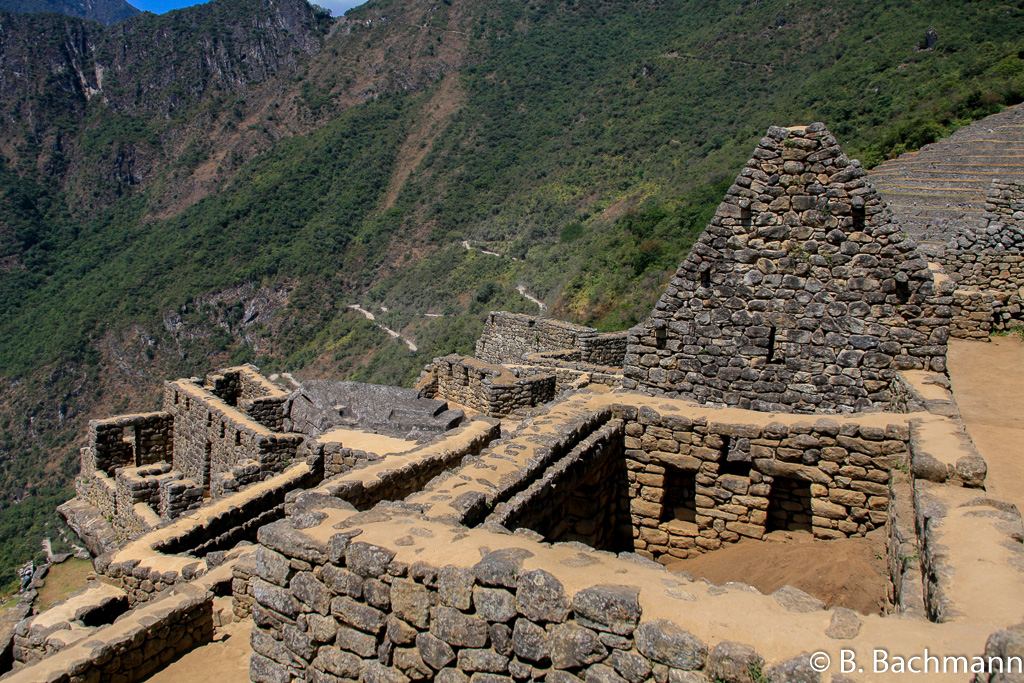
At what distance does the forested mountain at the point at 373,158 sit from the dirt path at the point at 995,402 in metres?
10.9

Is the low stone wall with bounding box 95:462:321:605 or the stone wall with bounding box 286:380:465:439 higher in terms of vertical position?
the stone wall with bounding box 286:380:465:439

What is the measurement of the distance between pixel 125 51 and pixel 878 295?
148m

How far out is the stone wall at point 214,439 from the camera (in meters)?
10.5

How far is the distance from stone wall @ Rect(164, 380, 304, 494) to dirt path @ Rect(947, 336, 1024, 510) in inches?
369

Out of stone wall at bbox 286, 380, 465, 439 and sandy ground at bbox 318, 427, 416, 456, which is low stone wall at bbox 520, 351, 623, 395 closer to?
stone wall at bbox 286, 380, 465, 439

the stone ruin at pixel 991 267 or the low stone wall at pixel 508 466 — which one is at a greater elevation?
the stone ruin at pixel 991 267

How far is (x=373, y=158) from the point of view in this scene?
8275 cm

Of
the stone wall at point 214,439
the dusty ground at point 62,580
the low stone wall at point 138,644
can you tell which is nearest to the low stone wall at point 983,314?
the stone wall at point 214,439

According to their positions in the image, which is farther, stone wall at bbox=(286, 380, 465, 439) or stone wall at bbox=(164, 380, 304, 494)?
stone wall at bbox=(286, 380, 465, 439)

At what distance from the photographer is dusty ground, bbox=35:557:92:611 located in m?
12.2

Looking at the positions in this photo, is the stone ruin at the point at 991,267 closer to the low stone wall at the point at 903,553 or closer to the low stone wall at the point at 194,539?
the low stone wall at the point at 903,553

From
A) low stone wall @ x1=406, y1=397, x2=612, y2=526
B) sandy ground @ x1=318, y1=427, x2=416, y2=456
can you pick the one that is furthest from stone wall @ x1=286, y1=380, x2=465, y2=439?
low stone wall @ x1=406, y1=397, x2=612, y2=526

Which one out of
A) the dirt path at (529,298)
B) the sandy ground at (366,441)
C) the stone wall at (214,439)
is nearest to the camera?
the sandy ground at (366,441)

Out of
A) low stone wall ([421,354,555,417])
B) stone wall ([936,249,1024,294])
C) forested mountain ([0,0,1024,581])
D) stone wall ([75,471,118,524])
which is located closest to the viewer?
stone wall ([936,249,1024,294])
